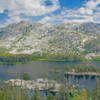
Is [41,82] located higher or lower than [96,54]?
lower

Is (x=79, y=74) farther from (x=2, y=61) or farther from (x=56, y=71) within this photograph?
(x=2, y=61)

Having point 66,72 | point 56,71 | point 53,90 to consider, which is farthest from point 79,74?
point 53,90

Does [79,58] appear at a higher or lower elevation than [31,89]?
higher

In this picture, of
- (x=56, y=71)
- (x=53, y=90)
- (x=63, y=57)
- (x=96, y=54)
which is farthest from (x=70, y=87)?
(x=96, y=54)

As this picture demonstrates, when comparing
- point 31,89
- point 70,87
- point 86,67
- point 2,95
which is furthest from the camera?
point 86,67

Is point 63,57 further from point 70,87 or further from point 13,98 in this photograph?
point 13,98

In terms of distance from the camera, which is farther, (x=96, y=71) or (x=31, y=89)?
(x=96, y=71)

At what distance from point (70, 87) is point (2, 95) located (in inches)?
1099

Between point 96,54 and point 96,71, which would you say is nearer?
point 96,71

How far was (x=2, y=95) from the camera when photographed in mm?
48281

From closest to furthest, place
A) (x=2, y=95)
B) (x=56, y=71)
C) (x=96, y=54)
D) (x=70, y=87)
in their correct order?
(x=2, y=95), (x=70, y=87), (x=56, y=71), (x=96, y=54)

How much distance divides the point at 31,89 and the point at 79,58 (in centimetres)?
10744

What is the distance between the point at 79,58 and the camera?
168 m

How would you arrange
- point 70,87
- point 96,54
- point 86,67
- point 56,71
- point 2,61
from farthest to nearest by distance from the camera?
1. point 96,54
2. point 2,61
3. point 86,67
4. point 56,71
5. point 70,87
